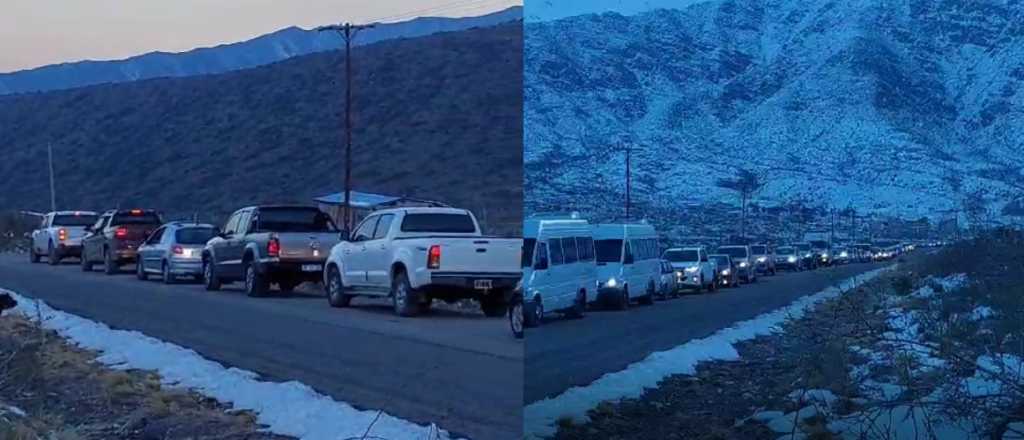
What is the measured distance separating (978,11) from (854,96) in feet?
1.93

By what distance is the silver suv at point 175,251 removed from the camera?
30.2 m

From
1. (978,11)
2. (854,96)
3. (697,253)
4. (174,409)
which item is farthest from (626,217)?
(174,409)

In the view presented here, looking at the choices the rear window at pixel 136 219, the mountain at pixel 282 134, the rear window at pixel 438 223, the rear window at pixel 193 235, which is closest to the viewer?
the rear window at pixel 438 223

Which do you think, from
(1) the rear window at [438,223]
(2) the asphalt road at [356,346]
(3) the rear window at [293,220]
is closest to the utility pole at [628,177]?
(2) the asphalt road at [356,346]

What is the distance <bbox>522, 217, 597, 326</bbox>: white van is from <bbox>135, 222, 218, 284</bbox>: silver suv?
25.2 metres

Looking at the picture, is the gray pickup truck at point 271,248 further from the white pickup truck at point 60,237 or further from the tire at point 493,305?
the white pickup truck at point 60,237

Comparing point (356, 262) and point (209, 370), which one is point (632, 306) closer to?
point (209, 370)

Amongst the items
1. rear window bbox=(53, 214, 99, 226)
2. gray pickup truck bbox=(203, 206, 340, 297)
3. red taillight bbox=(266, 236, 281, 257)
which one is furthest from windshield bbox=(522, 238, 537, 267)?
rear window bbox=(53, 214, 99, 226)

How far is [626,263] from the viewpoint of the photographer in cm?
535

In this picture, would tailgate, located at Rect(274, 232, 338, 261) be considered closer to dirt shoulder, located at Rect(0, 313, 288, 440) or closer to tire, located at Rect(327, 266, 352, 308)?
tire, located at Rect(327, 266, 352, 308)

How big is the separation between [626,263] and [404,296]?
1413cm

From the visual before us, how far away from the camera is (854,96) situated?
17.3 ft

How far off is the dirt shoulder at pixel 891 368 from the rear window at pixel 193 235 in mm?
26335

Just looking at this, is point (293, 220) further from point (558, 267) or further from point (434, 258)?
point (558, 267)
